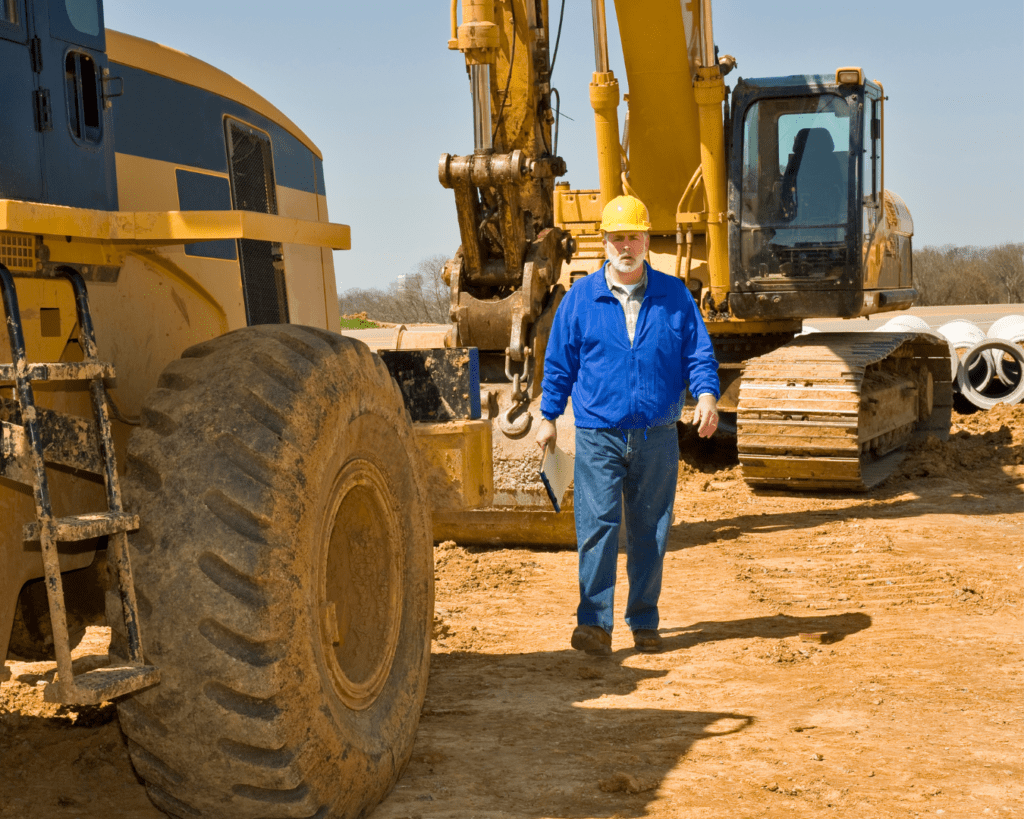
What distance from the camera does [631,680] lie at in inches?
207

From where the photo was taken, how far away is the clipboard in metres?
5.87

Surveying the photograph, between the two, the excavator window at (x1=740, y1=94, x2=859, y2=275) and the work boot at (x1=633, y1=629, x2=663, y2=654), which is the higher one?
the excavator window at (x1=740, y1=94, x2=859, y2=275)

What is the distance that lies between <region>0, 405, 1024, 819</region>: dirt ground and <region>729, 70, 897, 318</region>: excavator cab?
2538mm

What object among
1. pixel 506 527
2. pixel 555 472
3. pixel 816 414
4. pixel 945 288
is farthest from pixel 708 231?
pixel 945 288

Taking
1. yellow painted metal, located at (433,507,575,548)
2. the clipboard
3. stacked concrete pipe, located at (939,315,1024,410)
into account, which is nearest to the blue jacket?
the clipboard

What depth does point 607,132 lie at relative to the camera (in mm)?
10359

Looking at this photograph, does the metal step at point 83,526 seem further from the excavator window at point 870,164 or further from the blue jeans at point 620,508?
the excavator window at point 870,164

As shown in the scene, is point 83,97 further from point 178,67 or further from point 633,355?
point 633,355

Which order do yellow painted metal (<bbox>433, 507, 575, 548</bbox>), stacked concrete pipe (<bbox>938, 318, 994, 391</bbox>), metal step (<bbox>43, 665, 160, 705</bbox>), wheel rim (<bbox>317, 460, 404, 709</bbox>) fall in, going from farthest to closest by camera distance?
stacked concrete pipe (<bbox>938, 318, 994, 391</bbox>) < yellow painted metal (<bbox>433, 507, 575, 548</bbox>) < wheel rim (<bbox>317, 460, 404, 709</bbox>) < metal step (<bbox>43, 665, 160, 705</bbox>)

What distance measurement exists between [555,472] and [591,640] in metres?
0.93

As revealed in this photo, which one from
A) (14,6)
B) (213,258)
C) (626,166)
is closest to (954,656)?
(213,258)

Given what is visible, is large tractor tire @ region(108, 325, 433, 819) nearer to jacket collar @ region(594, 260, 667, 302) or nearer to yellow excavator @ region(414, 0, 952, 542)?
jacket collar @ region(594, 260, 667, 302)

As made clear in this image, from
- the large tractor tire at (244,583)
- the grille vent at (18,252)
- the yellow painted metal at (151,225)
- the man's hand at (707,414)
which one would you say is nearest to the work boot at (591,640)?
the man's hand at (707,414)

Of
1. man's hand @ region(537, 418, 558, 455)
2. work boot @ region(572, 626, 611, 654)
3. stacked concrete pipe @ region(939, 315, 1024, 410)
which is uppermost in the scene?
man's hand @ region(537, 418, 558, 455)
